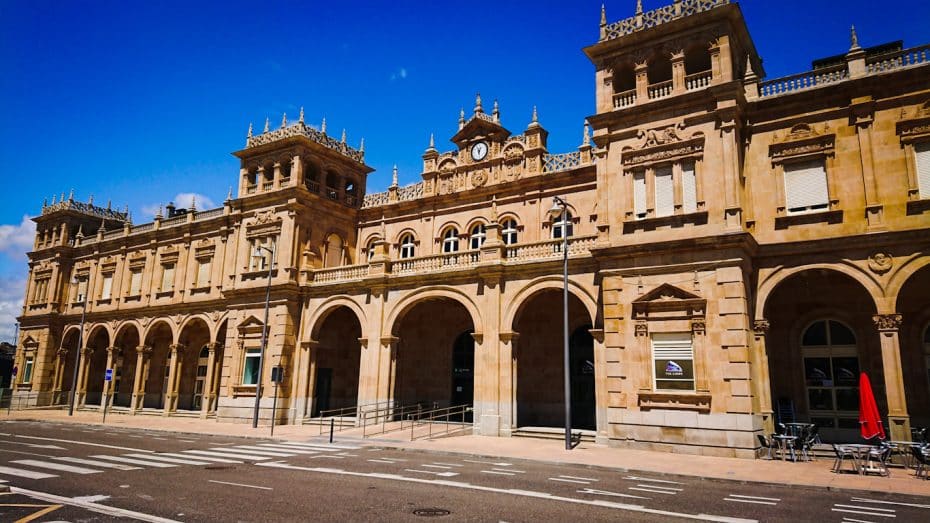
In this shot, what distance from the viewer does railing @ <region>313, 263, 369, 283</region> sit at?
94.4ft

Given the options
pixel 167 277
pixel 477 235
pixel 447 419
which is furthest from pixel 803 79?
pixel 167 277

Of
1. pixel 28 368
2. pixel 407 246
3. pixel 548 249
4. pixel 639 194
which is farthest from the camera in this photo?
pixel 28 368

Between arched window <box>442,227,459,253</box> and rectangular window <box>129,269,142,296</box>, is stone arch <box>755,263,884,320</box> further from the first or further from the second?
rectangular window <box>129,269,142,296</box>

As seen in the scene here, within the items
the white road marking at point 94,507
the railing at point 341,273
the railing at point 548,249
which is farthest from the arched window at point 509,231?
the white road marking at point 94,507

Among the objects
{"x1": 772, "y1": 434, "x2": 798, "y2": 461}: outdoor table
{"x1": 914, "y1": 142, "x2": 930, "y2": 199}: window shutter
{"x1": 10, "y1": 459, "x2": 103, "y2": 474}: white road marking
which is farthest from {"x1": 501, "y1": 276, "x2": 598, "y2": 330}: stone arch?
{"x1": 10, "y1": 459, "x2": 103, "y2": 474}: white road marking

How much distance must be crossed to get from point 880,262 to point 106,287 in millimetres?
45541

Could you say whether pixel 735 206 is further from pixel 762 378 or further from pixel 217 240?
pixel 217 240

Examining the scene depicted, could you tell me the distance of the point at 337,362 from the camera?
32.1 m

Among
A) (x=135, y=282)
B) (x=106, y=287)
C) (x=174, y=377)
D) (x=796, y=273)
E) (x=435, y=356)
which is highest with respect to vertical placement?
(x=135, y=282)

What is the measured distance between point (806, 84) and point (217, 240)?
31.4m

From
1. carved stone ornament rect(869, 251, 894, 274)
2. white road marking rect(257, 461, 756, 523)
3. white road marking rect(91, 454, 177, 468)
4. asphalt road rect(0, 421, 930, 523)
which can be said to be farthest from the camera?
carved stone ornament rect(869, 251, 894, 274)

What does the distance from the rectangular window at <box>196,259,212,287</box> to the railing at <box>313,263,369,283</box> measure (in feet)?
32.9

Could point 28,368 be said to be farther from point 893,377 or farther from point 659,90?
point 893,377

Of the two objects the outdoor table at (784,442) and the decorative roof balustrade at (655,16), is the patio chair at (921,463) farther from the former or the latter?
the decorative roof balustrade at (655,16)
